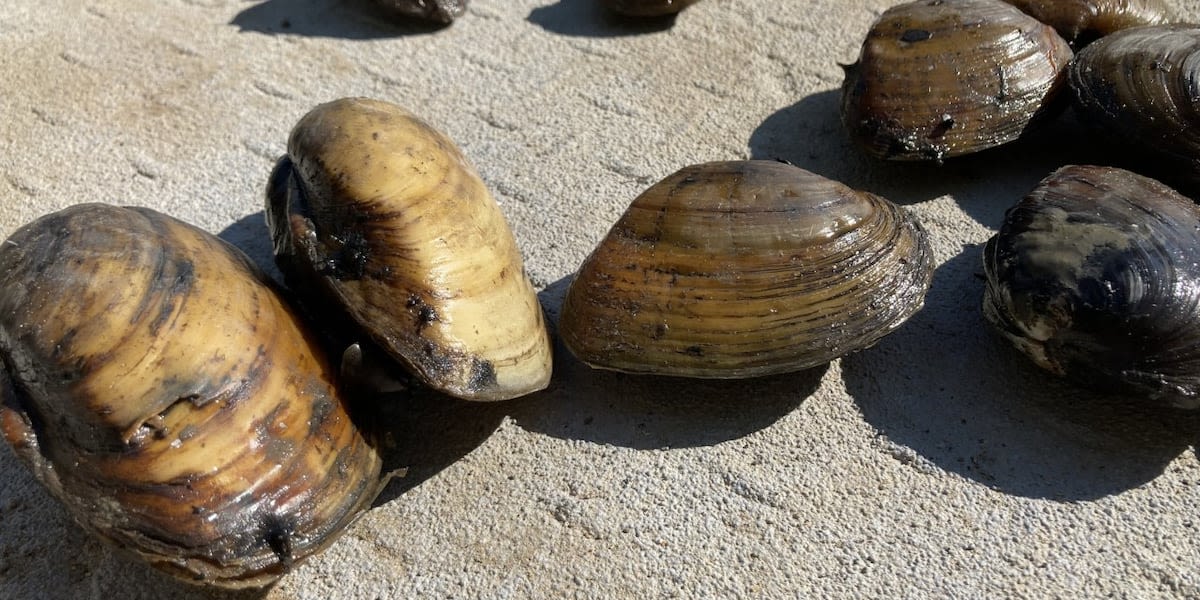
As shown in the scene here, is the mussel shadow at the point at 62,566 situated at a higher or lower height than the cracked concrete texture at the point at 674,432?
lower

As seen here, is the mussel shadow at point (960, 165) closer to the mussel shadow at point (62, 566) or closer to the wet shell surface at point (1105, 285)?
the wet shell surface at point (1105, 285)

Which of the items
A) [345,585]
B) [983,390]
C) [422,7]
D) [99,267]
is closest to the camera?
[99,267]

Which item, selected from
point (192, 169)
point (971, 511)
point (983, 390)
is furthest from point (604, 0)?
point (971, 511)

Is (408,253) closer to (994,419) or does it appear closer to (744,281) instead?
(744,281)

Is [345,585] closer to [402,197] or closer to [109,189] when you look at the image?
[402,197]

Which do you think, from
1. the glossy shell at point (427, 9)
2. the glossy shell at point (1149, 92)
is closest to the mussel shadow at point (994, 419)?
the glossy shell at point (1149, 92)

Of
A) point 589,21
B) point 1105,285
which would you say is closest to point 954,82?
point 1105,285
